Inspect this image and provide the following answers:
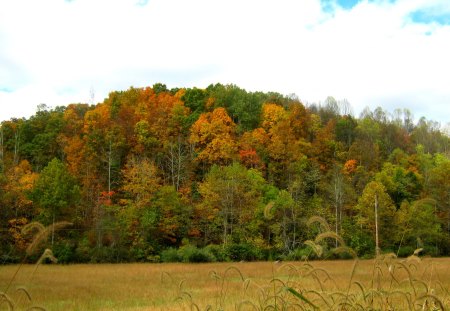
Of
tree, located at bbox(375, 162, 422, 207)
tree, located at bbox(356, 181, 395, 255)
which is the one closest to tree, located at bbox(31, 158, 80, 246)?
tree, located at bbox(356, 181, 395, 255)

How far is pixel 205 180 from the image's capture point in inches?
2539

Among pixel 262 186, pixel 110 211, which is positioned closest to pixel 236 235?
pixel 262 186

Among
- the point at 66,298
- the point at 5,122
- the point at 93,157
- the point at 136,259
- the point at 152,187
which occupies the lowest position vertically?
the point at 136,259

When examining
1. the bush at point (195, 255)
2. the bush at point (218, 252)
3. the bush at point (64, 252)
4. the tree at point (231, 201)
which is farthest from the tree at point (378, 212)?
the bush at point (64, 252)

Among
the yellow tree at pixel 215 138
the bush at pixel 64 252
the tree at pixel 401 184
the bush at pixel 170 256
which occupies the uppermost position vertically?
the yellow tree at pixel 215 138

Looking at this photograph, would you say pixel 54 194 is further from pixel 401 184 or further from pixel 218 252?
pixel 401 184

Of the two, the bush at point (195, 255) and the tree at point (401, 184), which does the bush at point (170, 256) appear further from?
the tree at point (401, 184)

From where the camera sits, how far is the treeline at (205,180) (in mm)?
49031

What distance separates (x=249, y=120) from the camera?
79.8m

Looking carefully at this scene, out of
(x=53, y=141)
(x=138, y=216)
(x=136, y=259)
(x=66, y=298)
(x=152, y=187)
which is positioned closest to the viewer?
(x=66, y=298)

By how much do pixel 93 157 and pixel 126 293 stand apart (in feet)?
172

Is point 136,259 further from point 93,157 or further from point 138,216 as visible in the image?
point 93,157

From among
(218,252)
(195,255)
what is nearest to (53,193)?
(195,255)

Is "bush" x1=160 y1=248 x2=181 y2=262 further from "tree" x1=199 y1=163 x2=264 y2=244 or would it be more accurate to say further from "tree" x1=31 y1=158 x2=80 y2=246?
"tree" x1=31 y1=158 x2=80 y2=246
